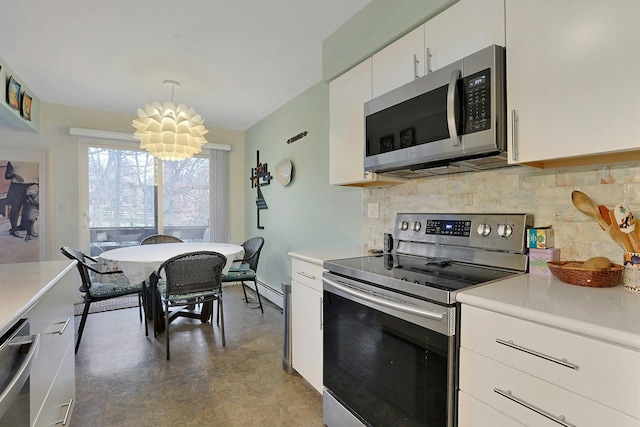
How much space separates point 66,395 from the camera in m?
1.59

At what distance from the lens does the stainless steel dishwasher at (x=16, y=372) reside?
2.75ft

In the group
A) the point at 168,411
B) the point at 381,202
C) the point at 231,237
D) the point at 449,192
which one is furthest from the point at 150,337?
the point at 449,192

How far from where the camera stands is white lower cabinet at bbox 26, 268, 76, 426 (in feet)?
3.69

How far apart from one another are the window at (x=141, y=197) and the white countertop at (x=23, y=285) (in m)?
2.42

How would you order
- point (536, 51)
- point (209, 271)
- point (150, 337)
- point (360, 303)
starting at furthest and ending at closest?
point (150, 337)
point (209, 271)
point (360, 303)
point (536, 51)

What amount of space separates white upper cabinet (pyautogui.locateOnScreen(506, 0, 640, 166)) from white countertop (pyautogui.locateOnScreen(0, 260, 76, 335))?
5.86ft

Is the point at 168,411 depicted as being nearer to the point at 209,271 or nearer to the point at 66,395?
the point at 66,395

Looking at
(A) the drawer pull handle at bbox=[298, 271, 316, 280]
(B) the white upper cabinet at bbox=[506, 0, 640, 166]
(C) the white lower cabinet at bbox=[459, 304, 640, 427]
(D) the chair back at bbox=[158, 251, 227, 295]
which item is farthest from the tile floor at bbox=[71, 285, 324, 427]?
(B) the white upper cabinet at bbox=[506, 0, 640, 166]

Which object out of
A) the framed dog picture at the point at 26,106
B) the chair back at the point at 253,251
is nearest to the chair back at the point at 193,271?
the chair back at the point at 253,251

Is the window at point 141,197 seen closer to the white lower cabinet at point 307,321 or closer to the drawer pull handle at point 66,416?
the drawer pull handle at point 66,416

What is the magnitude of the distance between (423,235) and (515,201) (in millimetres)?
517

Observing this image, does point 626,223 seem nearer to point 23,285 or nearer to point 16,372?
point 16,372

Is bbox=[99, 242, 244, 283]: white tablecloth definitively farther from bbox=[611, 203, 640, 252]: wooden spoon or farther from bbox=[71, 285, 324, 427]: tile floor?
bbox=[611, 203, 640, 252]: wooden spoon

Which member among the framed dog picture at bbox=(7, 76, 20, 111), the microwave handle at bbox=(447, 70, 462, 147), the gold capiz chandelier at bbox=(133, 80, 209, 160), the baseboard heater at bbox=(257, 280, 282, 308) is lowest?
the baseboard heater at bbox=(257, 280, 282, 308)
